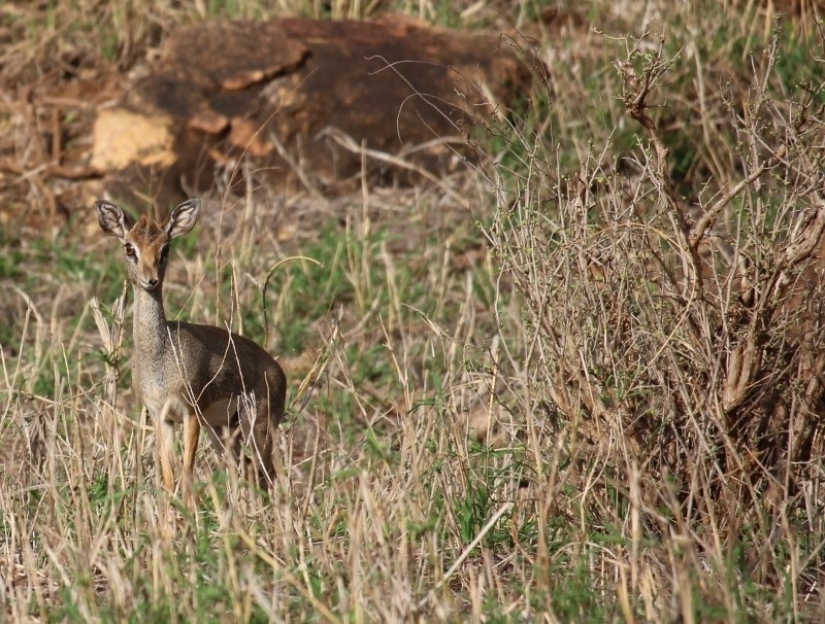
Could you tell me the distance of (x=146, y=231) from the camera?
5.29m

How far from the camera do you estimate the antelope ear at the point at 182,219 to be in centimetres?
542

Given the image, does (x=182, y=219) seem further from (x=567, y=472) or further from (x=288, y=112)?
(x=288, y=112)

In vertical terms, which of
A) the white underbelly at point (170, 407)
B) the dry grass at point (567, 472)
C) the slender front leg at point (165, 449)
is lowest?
the slender front leg at point (165, 449)

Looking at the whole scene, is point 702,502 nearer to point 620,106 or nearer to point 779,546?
point 779,546

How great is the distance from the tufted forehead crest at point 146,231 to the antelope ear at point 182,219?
0.08m

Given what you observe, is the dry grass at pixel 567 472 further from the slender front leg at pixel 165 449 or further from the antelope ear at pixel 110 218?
the antelope ear at pixel 110 218

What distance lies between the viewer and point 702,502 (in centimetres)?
450

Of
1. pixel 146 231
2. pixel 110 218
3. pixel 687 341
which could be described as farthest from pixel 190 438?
pixel 687 341

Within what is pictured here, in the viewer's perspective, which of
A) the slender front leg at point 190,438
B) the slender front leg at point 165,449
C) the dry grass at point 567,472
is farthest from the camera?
the slender front leg at point 190,438

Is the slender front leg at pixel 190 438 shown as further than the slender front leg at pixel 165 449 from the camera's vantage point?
Yes

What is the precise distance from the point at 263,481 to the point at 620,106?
11.7 feet

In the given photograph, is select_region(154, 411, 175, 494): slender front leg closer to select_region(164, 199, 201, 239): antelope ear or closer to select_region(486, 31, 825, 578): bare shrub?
select_region(164, 199, 201, 239): antelope ear

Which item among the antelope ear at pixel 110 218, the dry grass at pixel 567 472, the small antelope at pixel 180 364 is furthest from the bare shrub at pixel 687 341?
the antelope ear at pixel 110 218

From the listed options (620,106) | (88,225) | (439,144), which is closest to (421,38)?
(439,144)
